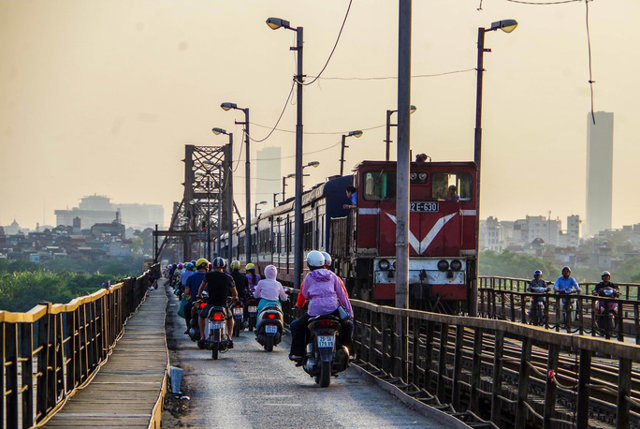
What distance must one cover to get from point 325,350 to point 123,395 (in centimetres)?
330

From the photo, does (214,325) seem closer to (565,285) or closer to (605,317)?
(605,317)

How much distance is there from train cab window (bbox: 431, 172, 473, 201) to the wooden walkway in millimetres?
8472

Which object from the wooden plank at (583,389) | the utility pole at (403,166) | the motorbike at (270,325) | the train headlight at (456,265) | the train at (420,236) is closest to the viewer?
the wooden plank at (583,389)

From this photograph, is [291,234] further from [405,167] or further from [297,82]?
[405,167]

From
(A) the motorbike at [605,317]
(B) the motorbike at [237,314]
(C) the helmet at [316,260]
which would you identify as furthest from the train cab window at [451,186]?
(C) the helmet at [316,260]

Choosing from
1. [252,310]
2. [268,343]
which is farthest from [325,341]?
[252,310]

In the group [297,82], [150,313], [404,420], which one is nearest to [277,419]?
[404,420]

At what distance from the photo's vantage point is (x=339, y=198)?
28125 millimetres

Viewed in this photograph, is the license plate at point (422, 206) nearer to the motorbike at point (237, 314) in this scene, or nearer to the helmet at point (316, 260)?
the motorbike at point (237, 314)

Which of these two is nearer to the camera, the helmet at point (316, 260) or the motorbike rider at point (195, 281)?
the helmet at point (316, 260)

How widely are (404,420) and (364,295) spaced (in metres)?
12.7

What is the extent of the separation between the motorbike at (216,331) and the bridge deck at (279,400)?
0.26 meters

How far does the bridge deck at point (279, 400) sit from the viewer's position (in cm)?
1141

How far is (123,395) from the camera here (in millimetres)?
11664
